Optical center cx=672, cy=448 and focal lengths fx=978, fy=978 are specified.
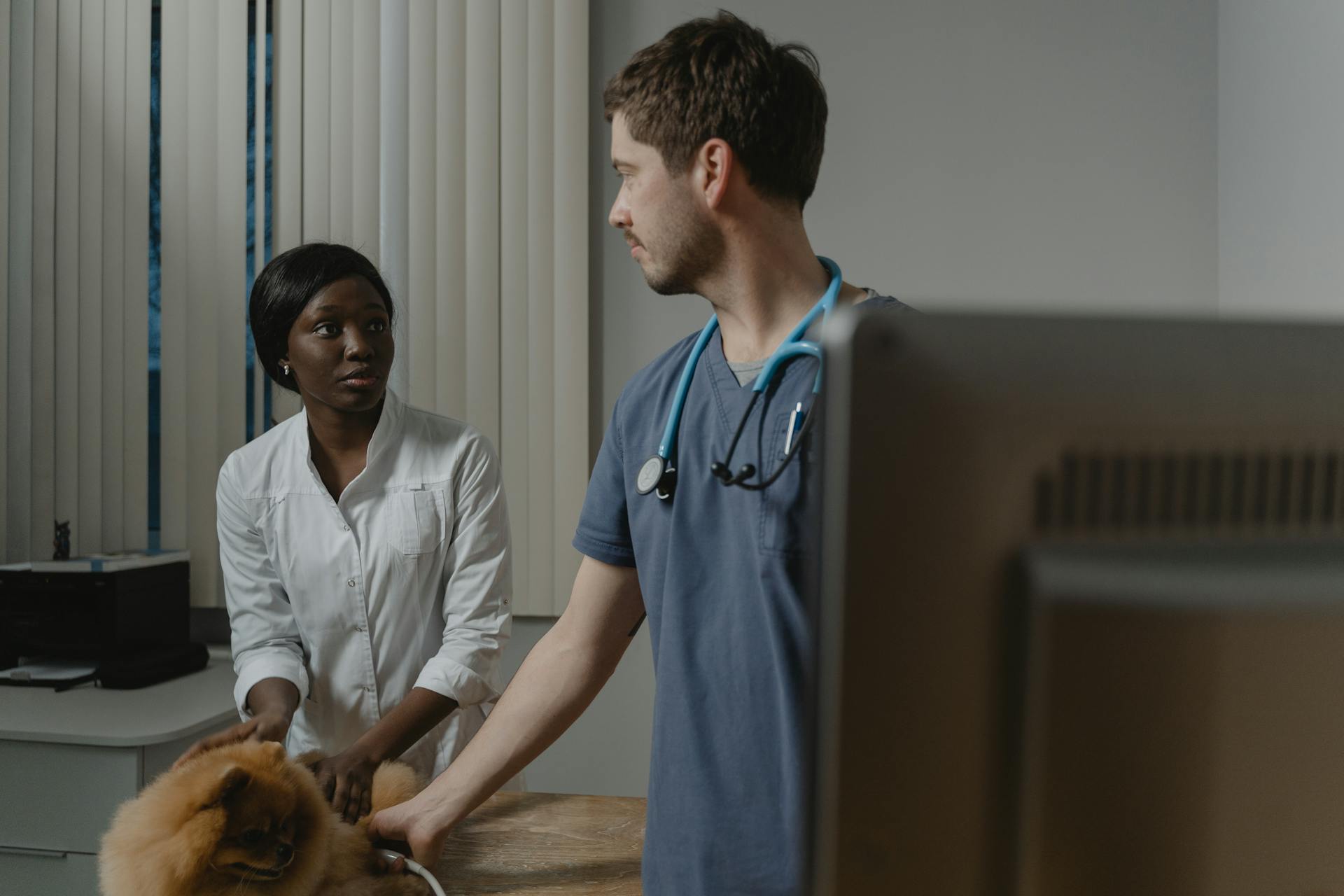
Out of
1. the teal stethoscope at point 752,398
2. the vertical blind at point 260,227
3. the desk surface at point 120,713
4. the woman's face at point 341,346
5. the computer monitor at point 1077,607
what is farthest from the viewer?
the vertical blind at point 260,227

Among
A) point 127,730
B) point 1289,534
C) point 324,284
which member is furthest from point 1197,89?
point 127,730

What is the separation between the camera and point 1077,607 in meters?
0.32

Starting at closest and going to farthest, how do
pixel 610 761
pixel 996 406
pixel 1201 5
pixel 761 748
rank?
1. pixel 996 406
2. pixel 761 748
3. pixel 1201 5
4. pixel 610 761

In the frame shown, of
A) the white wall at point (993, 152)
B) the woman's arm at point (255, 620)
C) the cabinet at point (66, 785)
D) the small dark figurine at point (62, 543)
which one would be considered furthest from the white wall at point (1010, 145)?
the small dark figurine at point (62, 543)

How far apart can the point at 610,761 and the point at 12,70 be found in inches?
108

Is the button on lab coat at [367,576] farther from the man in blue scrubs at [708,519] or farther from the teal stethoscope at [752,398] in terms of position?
the teal stethoscope at [752,398]

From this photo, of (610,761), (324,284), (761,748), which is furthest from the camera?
(610,761)

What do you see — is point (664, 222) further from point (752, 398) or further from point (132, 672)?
point (132, 672)

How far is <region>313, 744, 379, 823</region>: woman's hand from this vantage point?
4.18 feet

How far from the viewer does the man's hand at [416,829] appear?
1.14 metres

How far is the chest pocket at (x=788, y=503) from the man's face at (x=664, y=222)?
262 mm

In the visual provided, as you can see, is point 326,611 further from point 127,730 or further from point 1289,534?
point 1289,534

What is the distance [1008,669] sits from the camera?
0.32m

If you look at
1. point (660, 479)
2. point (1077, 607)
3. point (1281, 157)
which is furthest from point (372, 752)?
point (1281, 157)
